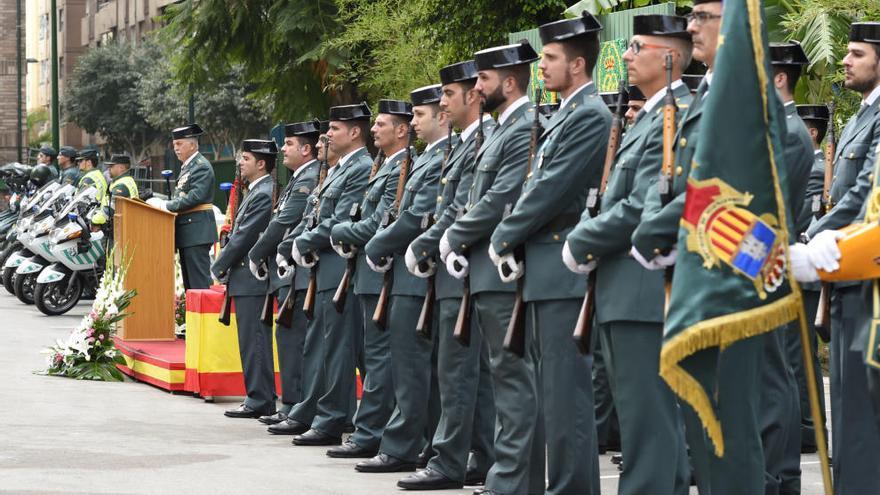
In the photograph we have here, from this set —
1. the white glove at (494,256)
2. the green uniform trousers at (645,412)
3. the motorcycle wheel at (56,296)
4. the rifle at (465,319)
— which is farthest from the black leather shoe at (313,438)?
the motorcycle wheel at (56,296)

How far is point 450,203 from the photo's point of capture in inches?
314

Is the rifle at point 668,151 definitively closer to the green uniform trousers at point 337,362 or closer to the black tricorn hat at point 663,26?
the black tricorn hat at point 663,26

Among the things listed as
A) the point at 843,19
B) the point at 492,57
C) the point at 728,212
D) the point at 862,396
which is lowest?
the point at 862,396

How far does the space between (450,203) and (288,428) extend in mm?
2804

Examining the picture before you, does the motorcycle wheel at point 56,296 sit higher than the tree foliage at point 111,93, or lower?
lower

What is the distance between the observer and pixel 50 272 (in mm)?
19734

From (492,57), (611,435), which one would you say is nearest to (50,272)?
(611,435)

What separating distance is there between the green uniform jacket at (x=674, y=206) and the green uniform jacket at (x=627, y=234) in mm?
252

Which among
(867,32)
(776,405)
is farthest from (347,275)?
(867,32)

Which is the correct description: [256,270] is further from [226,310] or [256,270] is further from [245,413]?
[245,413]

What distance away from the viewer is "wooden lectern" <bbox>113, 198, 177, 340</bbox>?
45.6 feet

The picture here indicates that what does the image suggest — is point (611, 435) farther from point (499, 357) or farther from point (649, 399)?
point (649, 399)

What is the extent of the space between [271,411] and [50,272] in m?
9.48

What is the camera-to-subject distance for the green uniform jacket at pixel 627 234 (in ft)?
19.1
